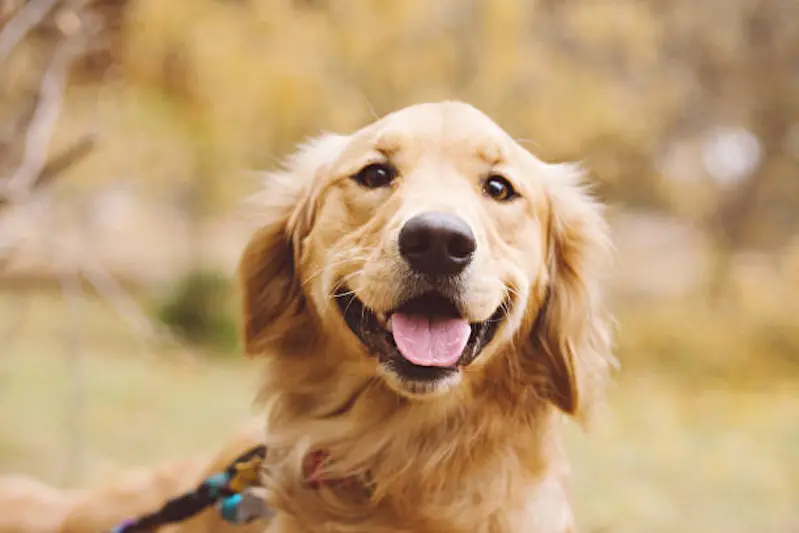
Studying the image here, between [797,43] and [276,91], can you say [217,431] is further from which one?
[797,43]

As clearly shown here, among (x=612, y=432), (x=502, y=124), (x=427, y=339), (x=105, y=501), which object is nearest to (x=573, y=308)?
(x=427, y=339)

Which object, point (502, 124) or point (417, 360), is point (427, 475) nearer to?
point (417, 360)

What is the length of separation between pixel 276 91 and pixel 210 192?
7.24 feet

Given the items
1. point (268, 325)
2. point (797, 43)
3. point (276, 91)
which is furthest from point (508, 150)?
point (797, 43)

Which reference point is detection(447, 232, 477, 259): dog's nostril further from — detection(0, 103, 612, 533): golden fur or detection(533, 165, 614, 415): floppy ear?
detection(533, 165, 614, 415): floppy ear

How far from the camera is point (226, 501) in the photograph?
1.85 meters

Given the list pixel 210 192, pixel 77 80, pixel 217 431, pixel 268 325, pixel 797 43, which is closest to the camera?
pixel 268 325

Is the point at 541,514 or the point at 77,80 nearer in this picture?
the point at 541,514

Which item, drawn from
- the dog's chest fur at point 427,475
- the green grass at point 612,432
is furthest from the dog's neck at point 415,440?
the green grass at point 612,432

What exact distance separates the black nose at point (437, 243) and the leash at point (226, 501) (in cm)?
69

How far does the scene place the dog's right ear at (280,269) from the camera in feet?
6.32

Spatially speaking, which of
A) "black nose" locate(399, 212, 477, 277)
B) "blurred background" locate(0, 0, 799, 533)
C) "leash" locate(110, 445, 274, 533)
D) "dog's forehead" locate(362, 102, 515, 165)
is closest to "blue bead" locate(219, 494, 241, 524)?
"leash" locate(110, 445, 274, 533)

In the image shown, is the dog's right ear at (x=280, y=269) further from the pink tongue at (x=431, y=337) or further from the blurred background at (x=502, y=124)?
the blurred background at (x=502, y=124)

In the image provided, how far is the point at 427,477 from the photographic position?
5.83 ft
